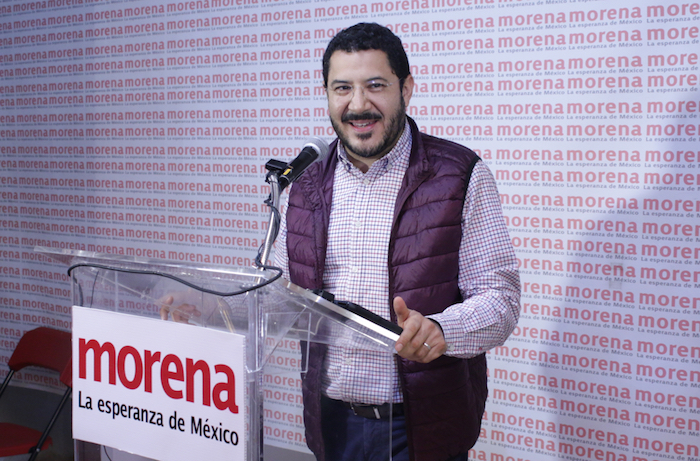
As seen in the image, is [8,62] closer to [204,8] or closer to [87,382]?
[204,8]

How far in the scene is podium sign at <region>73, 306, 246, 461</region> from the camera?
113 cm

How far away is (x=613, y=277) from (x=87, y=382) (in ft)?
6.45

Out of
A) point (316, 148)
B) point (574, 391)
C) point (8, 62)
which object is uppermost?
point (8, 62)

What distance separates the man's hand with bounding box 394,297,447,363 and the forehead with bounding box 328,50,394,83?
30.9 inches

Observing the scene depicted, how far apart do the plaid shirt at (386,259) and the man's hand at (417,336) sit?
128 mm

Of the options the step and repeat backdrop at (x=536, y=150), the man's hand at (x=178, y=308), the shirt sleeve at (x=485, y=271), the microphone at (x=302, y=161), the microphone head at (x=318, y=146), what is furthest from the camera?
the step and repeat backdrop at (x=536, y=150)

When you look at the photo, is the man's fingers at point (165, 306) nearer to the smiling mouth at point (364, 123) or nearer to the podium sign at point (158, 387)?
the podium sign at point (158, 387)

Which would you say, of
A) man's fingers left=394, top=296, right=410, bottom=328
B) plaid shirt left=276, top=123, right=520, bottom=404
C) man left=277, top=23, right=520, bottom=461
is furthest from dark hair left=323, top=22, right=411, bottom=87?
man's fingers left=394, top=296, right=410, bottom=328

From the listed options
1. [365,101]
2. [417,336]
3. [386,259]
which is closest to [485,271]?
[386,259]

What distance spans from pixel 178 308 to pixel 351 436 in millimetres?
483

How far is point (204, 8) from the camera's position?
329 cm

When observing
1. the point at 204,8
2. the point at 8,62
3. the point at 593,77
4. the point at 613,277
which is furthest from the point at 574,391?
the point at 8,62

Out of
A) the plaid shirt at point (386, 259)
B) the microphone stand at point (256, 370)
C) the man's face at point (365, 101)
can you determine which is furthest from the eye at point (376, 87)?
the microphone stand at point (256, 370)

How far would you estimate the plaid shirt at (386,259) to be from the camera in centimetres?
157
